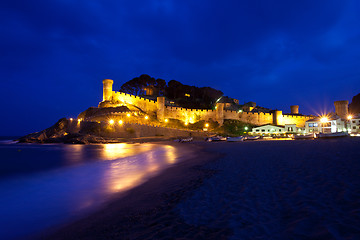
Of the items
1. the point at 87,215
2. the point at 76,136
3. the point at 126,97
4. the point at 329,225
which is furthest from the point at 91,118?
the point at 329,225

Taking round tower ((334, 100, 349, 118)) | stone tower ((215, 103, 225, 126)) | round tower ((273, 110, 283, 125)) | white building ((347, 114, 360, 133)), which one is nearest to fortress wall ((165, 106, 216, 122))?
stone tower ((215, 103, 225, 126))

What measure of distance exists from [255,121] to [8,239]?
57.5m

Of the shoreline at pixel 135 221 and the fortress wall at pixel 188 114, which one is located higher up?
the fortress wall at pixel 188 114

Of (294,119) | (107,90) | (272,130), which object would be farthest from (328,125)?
(107,90)

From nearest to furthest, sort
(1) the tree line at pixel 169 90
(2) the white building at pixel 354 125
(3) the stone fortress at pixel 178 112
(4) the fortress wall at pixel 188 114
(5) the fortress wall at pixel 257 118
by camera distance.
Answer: (2) the white building at pixel 354 125, (3) the stone fortress at pixel 178 112, (4) the fortress wall at pixel 188 114, (5) the fortress wall at pixel 257 118, (1) the tree line at pixel 169 90

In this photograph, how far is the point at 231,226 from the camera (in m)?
2.65

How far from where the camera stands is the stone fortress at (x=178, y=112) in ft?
156

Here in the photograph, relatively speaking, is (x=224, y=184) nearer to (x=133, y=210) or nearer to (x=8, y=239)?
(x=133, y=210)

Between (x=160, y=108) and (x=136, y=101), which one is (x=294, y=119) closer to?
(x=160, y=108)

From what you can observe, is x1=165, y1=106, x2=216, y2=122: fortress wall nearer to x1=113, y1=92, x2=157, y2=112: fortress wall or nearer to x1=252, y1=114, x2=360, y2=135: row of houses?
x1=113, y1=92, x2=157, y2=112: fortress wall

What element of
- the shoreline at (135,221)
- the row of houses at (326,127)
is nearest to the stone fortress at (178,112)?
the row of houses at (326,127)

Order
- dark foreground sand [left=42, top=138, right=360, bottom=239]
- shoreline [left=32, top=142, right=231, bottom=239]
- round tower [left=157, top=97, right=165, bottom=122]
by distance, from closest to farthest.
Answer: dark foreground sand [left=42, top=138, right=360, bottom=239]
shoreline [left=32, top=142, right=231, bottom=239]
round tower [left=157, top=97, right=165, bottom=122]

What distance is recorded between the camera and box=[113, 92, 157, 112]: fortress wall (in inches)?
1886

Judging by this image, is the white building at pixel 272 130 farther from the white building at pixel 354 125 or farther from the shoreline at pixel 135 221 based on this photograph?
the shoreline at pixel 135 221
